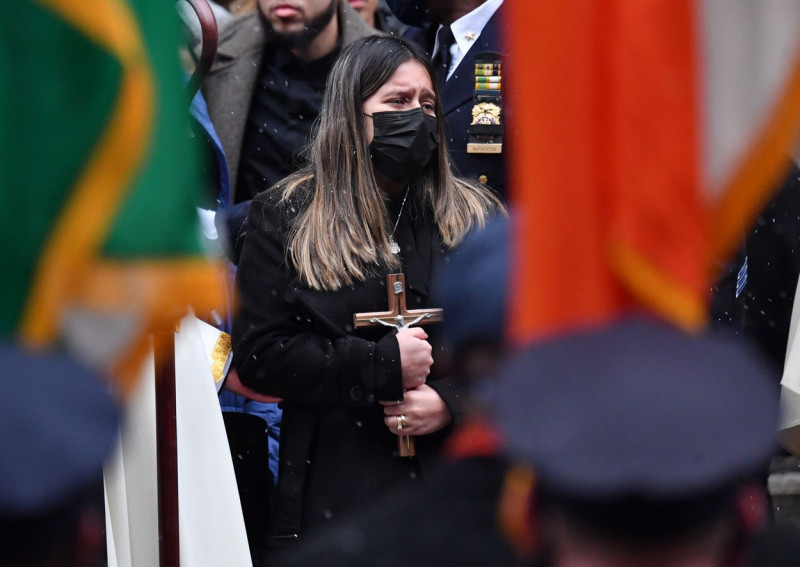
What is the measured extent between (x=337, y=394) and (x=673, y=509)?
7.93ft

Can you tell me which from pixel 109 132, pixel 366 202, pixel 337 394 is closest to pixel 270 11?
pixel 366 202

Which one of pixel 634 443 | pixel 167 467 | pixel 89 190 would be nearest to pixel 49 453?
pixel 89 190

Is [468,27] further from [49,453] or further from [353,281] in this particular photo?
[49,453]

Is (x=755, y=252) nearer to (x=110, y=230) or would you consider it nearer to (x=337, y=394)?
(x=337, y=394)

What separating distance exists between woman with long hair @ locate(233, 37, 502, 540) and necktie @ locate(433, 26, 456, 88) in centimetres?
67

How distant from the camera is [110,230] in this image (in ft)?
4.58

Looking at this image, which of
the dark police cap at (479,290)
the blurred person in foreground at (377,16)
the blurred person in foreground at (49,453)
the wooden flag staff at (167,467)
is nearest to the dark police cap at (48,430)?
the blurred person in foreground at (49,453)

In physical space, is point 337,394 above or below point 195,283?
below

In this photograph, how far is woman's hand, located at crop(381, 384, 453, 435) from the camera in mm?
3613

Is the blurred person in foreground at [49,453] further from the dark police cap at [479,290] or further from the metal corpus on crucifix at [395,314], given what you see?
the metal corpus on crucifix at [395,314]

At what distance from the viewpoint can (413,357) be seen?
11.9 ft

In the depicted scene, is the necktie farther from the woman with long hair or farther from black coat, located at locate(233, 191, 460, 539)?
black coat, located at locate(233, 191, 460, 539)

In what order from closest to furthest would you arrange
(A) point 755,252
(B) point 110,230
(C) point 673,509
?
(C) point 673,509 < (B) point 110,230 < (A) point 755,252

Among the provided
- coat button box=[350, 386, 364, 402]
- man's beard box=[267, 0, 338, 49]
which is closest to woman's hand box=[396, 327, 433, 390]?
coat button box=[350, 386, 364, 402]
